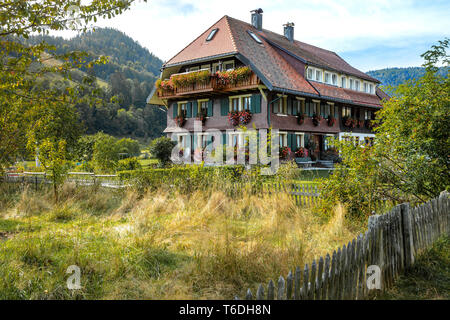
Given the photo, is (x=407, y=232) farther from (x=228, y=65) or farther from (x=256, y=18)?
(x=256, y=18)

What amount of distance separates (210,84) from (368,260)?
20067 millimetres

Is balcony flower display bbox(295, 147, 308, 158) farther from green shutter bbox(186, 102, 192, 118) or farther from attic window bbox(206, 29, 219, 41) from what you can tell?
attic window bbox(206, 29, 219, 41)

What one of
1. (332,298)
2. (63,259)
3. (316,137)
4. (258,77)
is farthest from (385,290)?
(316,137)

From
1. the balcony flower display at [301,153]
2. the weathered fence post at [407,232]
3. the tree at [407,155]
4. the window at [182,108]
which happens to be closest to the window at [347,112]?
the balcony flower display at [301,153]

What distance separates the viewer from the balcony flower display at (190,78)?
76.5 ft

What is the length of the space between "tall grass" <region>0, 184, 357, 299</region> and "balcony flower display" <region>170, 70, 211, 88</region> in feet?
51.5

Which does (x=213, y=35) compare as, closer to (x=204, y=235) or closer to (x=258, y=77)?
(x=258, y=77)

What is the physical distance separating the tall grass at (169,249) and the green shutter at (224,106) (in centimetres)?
1566

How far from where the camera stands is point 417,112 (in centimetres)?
771

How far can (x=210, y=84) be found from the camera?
2323 cm

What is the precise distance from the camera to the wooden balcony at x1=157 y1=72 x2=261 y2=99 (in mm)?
21875

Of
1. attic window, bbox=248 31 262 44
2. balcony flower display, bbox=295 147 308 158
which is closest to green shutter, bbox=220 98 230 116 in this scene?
balcony flower display, bbox=295 147 308 158

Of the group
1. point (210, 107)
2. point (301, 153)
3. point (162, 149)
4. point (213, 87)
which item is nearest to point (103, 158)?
point (162, 149)

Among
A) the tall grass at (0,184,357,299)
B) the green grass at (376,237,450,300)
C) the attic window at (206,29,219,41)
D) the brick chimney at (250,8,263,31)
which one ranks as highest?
the brick chimney at (250,8,263,31)
